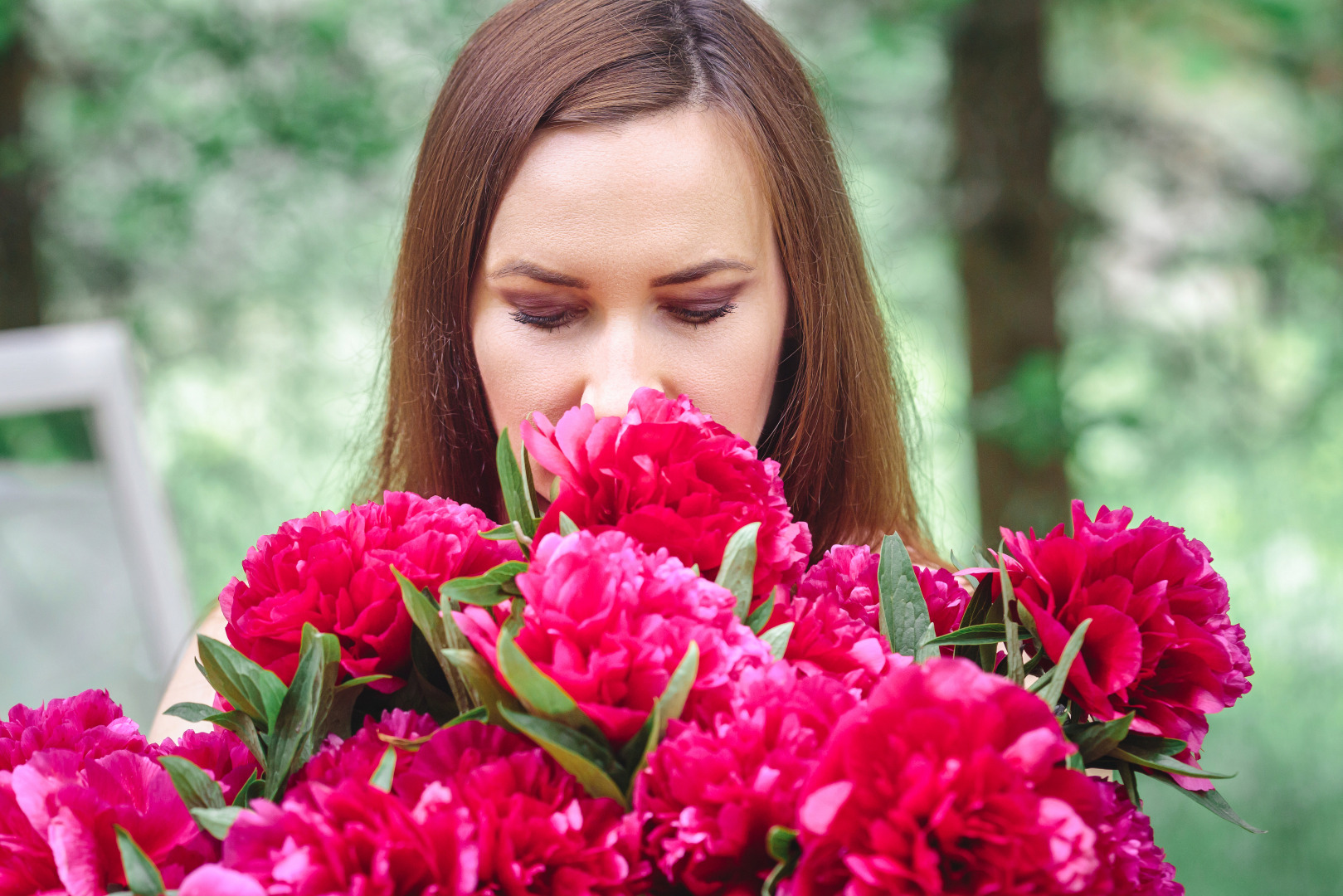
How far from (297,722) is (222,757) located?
0.06m

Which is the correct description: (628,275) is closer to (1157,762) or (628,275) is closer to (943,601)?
(943,601)

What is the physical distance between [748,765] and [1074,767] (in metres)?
0.16

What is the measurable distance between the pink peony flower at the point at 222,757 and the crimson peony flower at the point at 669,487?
0.62 ft

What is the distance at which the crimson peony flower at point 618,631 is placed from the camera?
1.54ft

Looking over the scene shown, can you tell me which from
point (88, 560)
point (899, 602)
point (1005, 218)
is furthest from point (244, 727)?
point (1005, 218)

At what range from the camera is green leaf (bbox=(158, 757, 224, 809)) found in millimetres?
502

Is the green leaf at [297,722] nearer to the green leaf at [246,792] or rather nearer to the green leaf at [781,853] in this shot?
the green leaf at [246,792]

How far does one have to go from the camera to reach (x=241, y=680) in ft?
1.80

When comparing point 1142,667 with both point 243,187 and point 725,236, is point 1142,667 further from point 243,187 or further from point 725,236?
point 243,187

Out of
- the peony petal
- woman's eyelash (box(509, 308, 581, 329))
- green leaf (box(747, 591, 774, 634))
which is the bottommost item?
the peony petal

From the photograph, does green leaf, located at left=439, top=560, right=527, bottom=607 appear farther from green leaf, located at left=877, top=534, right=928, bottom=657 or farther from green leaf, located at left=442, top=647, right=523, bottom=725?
green leaf, located at left=877, top=534, right=928, bottom=657

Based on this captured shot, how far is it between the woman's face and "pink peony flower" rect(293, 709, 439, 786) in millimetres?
329

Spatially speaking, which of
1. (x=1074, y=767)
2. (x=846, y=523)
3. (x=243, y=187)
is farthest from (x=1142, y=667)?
(x=243, y=187)

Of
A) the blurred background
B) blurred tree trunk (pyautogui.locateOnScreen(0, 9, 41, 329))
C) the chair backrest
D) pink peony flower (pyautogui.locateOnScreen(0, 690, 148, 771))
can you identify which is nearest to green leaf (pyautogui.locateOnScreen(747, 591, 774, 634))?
pink peony flower (pyautogui.locateOnScreen(0, 690, 148, 771))
